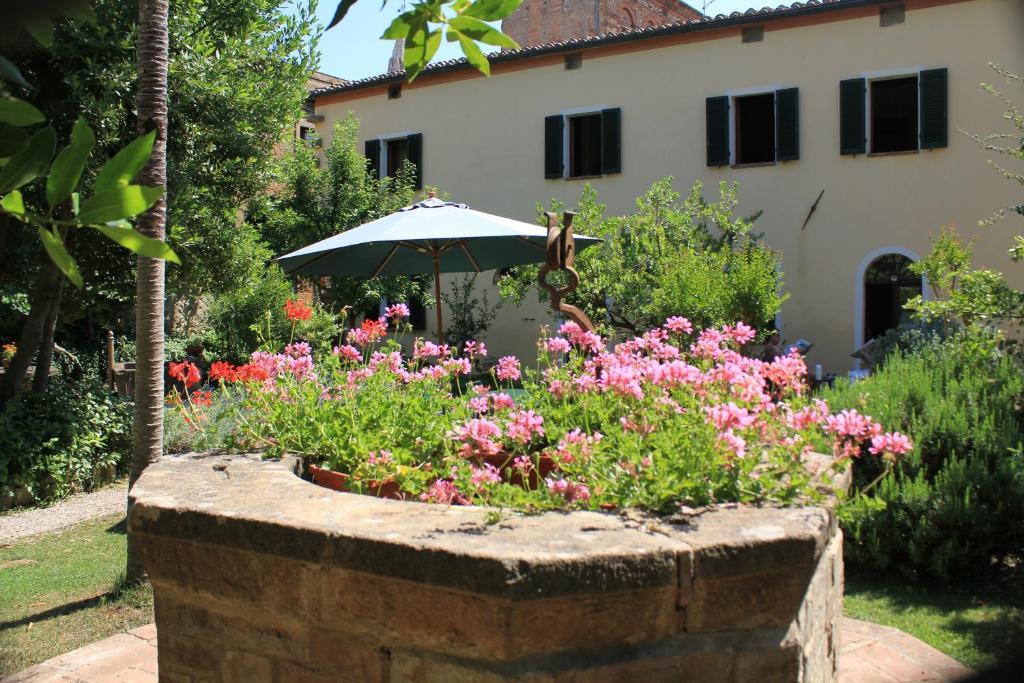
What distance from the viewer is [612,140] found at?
1762 cm

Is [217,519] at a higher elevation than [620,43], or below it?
below

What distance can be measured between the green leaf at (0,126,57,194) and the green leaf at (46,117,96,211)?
5 centimetres

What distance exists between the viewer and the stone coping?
7.21ft

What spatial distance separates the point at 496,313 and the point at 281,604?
16800 mm

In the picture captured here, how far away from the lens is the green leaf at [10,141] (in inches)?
49.6

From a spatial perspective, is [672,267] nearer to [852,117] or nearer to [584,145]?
[852,117]

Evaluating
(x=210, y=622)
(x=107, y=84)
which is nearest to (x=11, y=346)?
(x=107, y=84)

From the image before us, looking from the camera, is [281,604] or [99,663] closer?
[281,604]

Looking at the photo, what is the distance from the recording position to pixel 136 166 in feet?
4.01

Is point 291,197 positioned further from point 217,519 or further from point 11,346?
point 217,519

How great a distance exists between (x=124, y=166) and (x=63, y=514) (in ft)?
26.7

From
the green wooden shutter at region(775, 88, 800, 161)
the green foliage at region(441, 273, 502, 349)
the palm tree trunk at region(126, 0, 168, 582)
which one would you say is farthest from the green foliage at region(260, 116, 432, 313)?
the palm tree trunk at region(126, 0, 168, 582)

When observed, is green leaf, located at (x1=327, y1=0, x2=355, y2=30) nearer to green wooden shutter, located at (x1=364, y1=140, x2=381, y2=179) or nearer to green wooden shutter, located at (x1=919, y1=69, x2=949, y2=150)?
green wooden shutter, located at (x1=919, y1=69, x2=949, y2=150)

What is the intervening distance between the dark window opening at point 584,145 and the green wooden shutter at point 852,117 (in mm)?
4680
